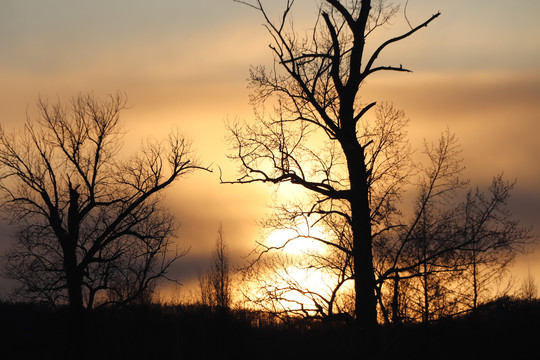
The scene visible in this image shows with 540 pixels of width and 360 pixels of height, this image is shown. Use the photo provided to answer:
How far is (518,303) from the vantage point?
1947cm

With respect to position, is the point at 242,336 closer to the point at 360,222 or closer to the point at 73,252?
the point at 360,222

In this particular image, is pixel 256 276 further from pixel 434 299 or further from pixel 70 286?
pixel 70 286

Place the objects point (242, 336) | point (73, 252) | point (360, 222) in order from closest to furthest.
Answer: point (360, 222)
point (242, 336)
point (73, 252)

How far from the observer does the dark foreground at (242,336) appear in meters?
15.4

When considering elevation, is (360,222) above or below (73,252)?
below

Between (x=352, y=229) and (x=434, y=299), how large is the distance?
5905 millimetres

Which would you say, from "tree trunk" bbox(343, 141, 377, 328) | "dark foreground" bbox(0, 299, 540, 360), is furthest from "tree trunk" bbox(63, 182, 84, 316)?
"tree trunk" bbox(343, 141, 377, 328)

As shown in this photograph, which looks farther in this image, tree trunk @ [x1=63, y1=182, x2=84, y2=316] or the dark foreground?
tree trunk @ [x1=63, y1=182, x2=84, y2=316]

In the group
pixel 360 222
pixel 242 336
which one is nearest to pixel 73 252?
pixel 242 336

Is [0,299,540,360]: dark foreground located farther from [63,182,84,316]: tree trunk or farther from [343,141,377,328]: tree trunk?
[343,141,377,328]: tree trunk

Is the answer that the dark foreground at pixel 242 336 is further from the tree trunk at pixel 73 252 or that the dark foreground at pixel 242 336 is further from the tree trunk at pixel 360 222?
the tree trunk at pixel 360 222

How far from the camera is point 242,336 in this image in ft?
76.9

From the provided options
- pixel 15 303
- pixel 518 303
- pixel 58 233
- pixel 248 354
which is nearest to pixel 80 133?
pixel 58 233

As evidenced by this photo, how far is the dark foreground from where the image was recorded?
15.4 m
